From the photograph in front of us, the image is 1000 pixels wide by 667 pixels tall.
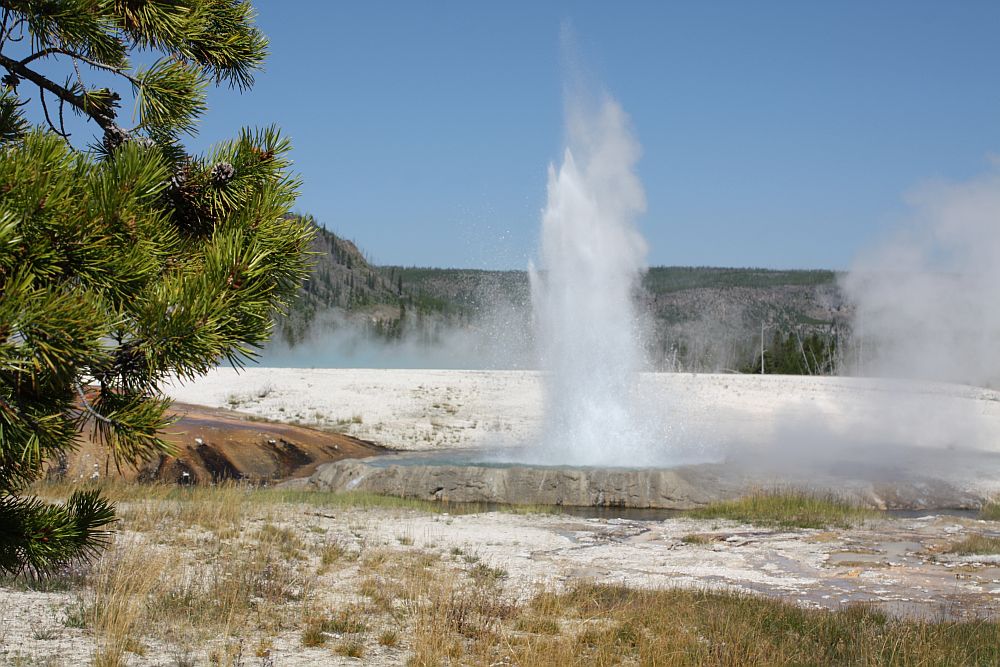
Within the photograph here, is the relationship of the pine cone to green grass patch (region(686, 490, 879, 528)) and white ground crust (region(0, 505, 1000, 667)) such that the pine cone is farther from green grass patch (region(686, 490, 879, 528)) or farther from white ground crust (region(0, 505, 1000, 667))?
green grass patch (region(686, 490, 879, 528))

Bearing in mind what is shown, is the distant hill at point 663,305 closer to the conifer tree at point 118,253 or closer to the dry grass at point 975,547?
the dry grass at point 975,547

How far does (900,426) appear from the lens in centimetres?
3359

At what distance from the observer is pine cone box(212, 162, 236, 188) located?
3318mm

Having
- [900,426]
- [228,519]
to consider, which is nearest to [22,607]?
[228,519]

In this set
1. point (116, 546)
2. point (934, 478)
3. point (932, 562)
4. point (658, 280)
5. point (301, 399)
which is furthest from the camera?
point (658, 280)

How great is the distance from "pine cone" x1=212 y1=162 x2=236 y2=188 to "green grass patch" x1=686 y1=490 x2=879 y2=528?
44.2 ft

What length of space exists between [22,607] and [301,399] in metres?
29.7

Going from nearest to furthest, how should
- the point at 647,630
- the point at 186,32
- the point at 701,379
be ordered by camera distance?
the point at 186,32 < the point at 647,630 < the point at 701,379

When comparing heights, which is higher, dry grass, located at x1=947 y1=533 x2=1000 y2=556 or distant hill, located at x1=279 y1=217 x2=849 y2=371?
distant hill, located at x1=279 y1=217 x2=849 y2=371

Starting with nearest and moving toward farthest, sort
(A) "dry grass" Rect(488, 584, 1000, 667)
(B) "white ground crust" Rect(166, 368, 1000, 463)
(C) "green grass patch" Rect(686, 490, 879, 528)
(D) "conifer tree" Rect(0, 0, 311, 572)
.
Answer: (D) "conifer tree" Rect(0, 0, 311, 572)
(A) "dry grass" Rect(488, 584, 1000, 667)
(C) "green grass patch" Rect(686, 490, 879, 528)
(B) "white ground crust" Rect(166, 368, 1000, 463)

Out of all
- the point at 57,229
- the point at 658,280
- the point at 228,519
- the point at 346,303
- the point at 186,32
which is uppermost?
the point at 658,280

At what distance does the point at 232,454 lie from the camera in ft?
69.1

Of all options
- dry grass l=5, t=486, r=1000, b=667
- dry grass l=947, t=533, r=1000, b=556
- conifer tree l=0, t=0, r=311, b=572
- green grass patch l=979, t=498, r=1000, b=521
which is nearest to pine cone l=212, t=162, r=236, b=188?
conifer tree l=0, t=0, r=311, b=572

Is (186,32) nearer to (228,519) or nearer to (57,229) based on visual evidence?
(57,229)
